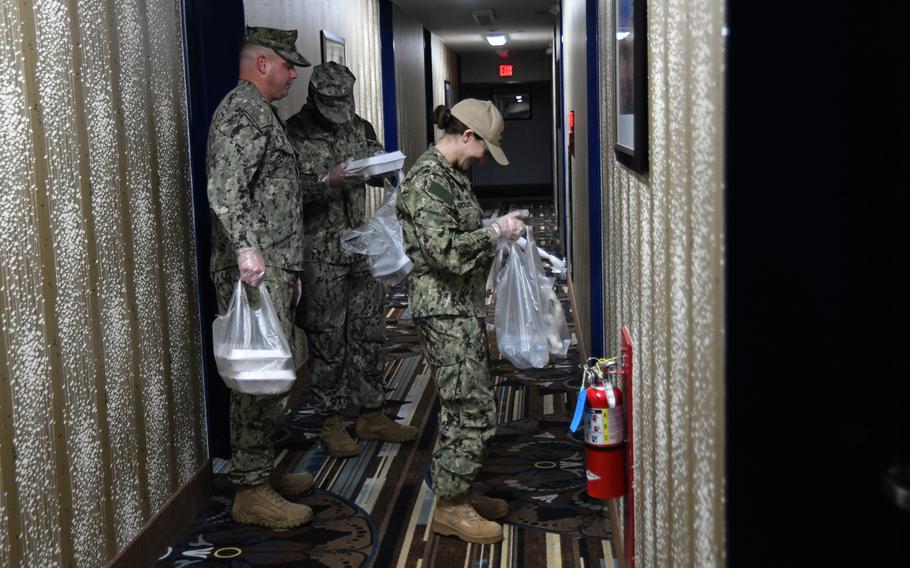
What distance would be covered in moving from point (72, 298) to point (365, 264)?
5.67 ft

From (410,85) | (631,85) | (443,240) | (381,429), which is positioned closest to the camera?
(631,85)

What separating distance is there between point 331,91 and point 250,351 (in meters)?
1.36

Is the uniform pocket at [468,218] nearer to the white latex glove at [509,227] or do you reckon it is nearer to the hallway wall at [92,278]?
the white latex glove at [509,227]

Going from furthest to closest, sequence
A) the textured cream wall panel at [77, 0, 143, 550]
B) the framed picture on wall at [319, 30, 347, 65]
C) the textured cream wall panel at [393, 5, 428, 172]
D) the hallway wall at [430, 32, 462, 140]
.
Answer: the hallway wall at [430, 32, 462, 140]
the textured cream wall panel at [393, 5, 428, 172]
the framed picture on wall at [319, 30, 347, 65]
the textured cream wall panel at [77, 0, 143, 550]

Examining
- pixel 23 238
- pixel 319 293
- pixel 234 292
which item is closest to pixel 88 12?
pixel 23 238

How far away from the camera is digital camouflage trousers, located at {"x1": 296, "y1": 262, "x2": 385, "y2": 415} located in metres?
4.13

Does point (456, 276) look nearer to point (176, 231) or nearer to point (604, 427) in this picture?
point (604, 427)

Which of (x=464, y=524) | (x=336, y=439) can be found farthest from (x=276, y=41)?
(x=464, y=524)

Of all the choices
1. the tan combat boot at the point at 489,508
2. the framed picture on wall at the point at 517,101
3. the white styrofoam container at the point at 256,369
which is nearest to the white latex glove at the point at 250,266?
the white styrofoam container at the point at 256,369

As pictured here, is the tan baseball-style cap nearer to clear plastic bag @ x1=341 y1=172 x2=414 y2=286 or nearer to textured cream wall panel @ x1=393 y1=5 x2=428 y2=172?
clear plastic bag @ x1=341 y1=172 x2=414 y2=286

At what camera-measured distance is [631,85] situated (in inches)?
79.1

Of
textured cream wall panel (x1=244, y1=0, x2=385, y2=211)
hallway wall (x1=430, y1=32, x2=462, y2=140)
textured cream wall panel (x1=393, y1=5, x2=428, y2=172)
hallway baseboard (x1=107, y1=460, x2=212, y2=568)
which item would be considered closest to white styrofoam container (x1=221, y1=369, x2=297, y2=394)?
hallway baseboard (x1=107, y1=460, x2=212, y2=568)

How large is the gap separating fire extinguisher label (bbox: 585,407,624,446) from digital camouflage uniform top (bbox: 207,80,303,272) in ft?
4.14
